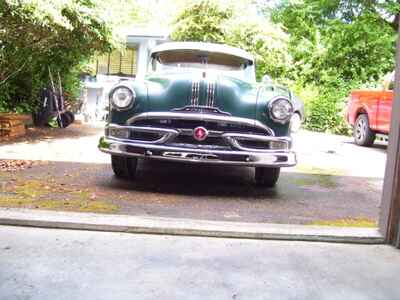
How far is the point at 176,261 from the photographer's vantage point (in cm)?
276

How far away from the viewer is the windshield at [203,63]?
609cm

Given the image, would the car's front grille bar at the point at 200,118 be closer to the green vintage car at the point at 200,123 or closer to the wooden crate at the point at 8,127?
the green vintage car at the point at 200,123

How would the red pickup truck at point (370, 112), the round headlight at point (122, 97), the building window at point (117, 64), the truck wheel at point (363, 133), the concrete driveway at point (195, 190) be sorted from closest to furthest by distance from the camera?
the concrete driveway at point (195, 190), the round headlight at point (122, 97), the red pickup truck at point (370, 112), the truck wheel at point (363, 133), the building window at point (117, 64)

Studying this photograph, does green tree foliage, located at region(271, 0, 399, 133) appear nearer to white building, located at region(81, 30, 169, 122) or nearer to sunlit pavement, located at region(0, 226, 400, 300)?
white building, located at region(81, 30, 169, 122)

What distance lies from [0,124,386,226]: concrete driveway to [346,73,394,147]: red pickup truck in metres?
1.94

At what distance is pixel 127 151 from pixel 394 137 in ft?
7.63

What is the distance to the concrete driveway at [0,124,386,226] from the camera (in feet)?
13.5

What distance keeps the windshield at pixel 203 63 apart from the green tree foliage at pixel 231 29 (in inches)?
323

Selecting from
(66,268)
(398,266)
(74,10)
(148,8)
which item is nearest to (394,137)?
(398,266)

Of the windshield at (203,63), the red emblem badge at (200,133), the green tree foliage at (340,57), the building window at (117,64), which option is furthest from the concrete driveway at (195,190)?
the building window at (117,64)

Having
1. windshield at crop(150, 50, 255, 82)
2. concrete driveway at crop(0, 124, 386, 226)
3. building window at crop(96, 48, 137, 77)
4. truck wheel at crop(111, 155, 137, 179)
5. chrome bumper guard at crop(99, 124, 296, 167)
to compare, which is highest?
building window at crop(96, 48, 137, 77)

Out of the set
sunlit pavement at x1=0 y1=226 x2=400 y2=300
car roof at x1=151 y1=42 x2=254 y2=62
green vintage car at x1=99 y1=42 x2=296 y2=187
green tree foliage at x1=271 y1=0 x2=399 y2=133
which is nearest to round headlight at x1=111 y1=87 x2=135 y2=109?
green vintage car at x1=99 y1=42 x2=296 y2=187

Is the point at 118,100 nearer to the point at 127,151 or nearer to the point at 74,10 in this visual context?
the point at 127,151

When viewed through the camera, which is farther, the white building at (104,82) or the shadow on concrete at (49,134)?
the white building at (104,82)
